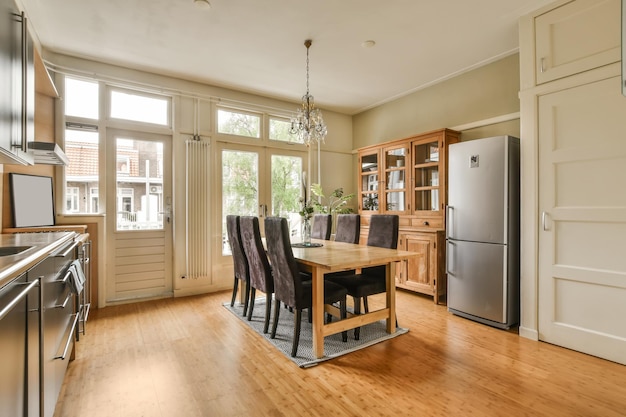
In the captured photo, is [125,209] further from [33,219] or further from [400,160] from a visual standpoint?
[400,160]

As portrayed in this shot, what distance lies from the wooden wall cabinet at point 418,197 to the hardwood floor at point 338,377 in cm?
99

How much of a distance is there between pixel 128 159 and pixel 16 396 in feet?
11.4

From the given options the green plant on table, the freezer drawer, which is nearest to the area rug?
the freezer drawer

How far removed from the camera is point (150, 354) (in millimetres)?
2523

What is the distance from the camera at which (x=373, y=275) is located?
3.12 meters

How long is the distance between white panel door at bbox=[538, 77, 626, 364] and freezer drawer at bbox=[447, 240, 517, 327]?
0.30 m

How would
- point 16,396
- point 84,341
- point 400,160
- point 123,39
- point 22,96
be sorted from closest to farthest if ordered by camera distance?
point 16,396, point 22,96, point 84,341, point 123,39, point 400,160

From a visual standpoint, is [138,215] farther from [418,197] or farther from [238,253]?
[418,197]

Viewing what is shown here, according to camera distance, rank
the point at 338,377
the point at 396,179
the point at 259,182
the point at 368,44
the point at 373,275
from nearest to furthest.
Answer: the point at 338,377
the point at 373,275
the point at 368,44
the point at 396,179
the point at 259,182

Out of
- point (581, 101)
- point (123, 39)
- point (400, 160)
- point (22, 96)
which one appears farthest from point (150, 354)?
point (581, 101)

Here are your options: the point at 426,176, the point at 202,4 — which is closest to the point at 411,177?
the point at 426,176

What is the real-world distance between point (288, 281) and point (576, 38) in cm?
300

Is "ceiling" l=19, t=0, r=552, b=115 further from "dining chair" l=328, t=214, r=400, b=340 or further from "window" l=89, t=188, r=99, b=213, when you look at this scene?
"dining chair" l=328, t=214, r=400, b=340

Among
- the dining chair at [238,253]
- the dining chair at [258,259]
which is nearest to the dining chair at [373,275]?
the dining chair at [258,259]
